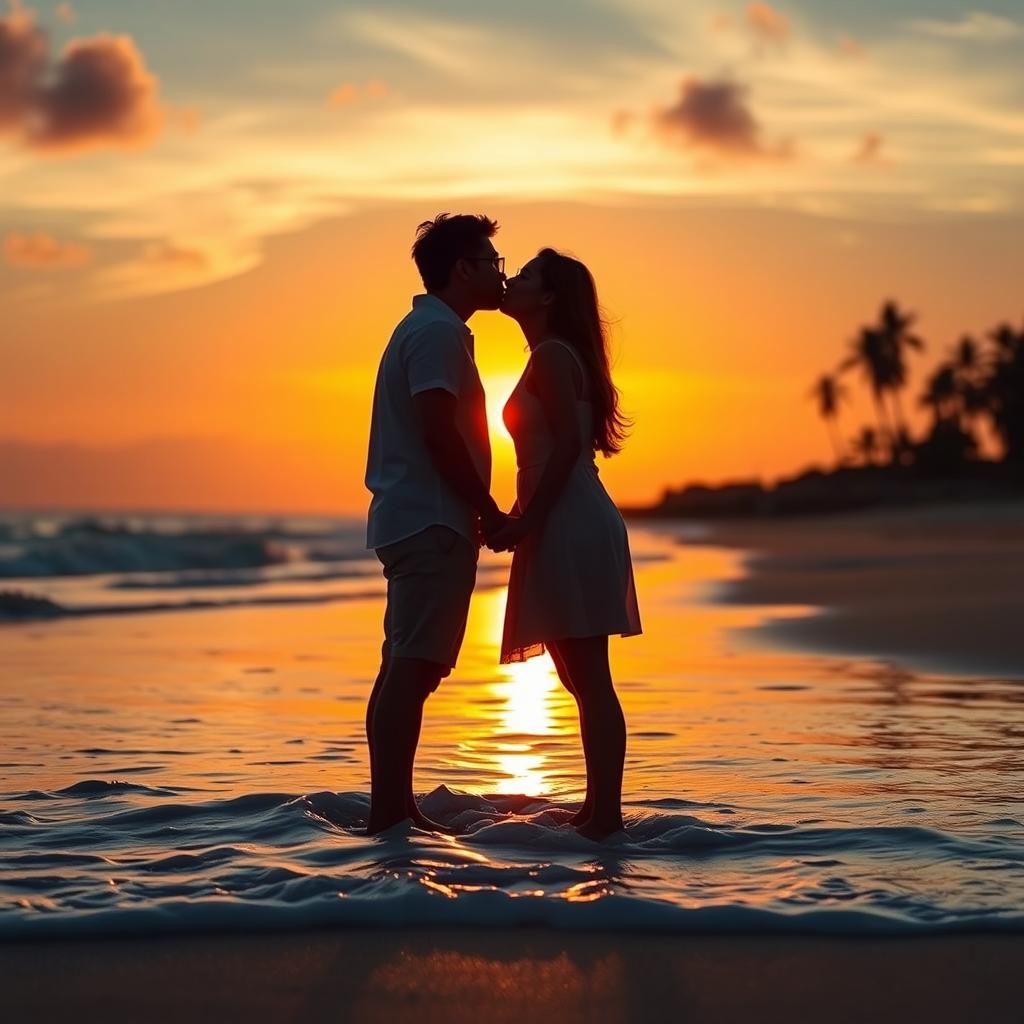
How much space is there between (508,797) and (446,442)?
1.63 metres

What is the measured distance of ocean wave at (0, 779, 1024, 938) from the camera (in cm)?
403

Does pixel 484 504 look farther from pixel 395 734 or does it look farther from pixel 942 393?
pixel 942 393

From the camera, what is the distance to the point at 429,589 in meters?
5.19

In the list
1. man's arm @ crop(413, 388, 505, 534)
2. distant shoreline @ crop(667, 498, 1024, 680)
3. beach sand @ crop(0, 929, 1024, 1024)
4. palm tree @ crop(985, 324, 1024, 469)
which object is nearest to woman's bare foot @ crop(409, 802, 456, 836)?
man's arm @ crop(413, 388, 505, 534)

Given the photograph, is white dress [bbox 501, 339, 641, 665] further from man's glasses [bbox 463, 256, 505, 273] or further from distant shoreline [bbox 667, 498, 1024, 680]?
distant shoreline [bbox 667, 498, 1024, 680]

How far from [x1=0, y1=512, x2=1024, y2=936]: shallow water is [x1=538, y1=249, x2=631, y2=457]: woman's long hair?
58.1 inches

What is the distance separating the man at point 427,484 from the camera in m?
5.12

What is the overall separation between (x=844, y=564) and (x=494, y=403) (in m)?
21.9

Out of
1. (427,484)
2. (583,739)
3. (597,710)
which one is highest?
(427,484)

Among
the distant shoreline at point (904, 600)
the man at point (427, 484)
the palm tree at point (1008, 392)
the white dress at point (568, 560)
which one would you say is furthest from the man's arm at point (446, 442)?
the palm tree at point (1008, 392)

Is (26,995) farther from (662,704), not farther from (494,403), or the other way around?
(662,704)

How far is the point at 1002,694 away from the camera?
29.4 ft

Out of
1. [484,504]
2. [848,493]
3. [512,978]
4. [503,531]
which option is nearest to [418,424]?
[484,504]

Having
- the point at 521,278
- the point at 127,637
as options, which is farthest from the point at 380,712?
the point at 127,637
